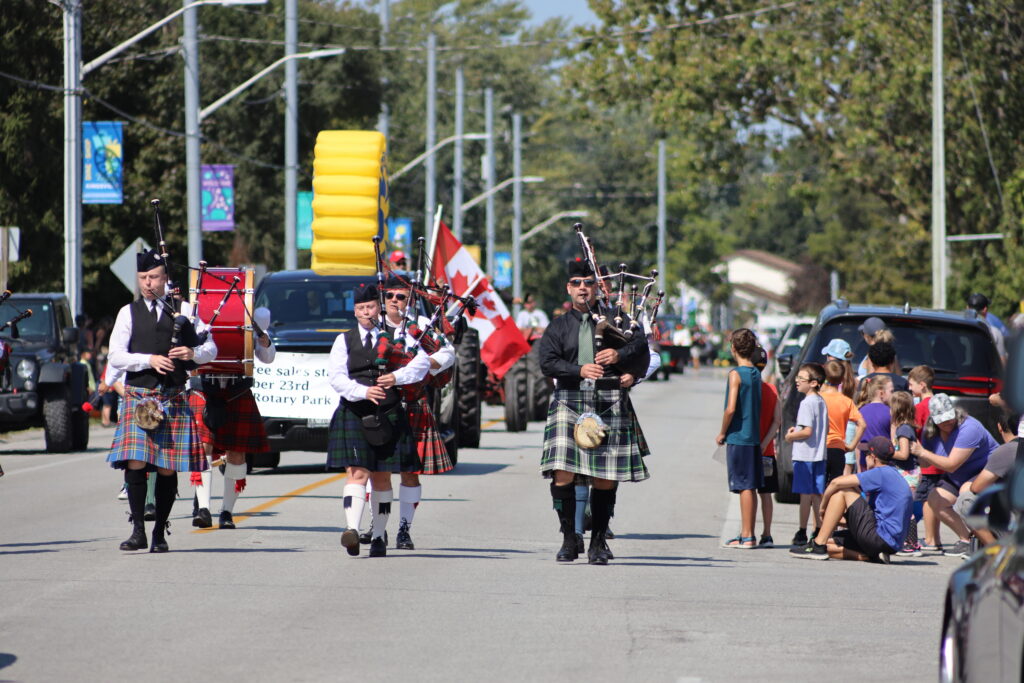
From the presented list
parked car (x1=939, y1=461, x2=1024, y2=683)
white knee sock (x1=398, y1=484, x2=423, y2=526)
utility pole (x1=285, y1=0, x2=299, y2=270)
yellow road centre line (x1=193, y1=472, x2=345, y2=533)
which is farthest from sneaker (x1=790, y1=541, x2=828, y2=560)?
utility pole (x1=285, y1=0, x2=299, y2=270)

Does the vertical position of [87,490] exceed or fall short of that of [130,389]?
it falls short

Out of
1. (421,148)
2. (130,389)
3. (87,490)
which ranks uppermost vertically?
(421,148)

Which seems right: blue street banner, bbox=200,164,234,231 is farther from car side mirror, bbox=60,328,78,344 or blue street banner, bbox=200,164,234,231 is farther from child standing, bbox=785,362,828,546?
child standing, bbox=785,362,828,546

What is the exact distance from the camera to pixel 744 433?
13828 mm

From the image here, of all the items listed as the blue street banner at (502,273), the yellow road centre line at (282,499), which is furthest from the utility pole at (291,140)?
the blue street banner at (502,273)

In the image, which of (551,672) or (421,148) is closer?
(551,672)

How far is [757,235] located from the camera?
152375mm

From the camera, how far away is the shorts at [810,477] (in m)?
14.0

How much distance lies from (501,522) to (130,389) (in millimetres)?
3766

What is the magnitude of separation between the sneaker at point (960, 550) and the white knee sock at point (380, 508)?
436 centimetres

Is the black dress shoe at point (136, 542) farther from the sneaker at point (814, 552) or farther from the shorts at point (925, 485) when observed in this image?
the shorts at point (925, 485)

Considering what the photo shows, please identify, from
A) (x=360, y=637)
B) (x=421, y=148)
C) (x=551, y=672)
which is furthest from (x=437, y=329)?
(x=421, y=148)

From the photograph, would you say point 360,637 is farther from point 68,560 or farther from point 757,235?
point 757,235

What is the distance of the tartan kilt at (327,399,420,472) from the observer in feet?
39.3
